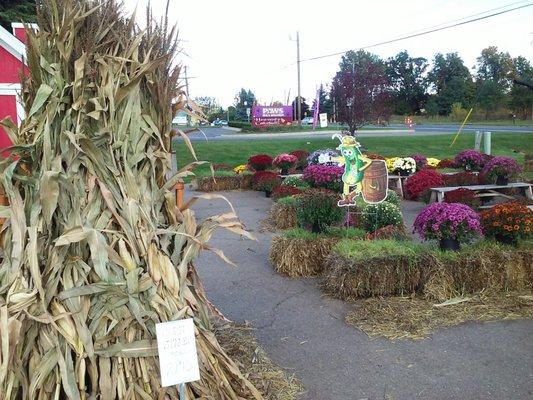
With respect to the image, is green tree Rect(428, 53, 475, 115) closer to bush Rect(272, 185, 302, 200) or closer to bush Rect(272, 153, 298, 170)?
bush Rect(272, 153, 298, 170)

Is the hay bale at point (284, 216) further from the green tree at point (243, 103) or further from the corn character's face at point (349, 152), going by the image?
the green tree at point (243, 103)

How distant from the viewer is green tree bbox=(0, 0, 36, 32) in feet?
56.3

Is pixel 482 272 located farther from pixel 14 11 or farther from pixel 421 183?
pixel 14 11

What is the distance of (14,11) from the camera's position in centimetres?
1778

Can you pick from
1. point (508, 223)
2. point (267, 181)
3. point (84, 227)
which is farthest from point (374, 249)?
point (267, 181)

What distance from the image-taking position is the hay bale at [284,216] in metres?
9.97

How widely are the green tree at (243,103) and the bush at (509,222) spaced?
6016 centimetres

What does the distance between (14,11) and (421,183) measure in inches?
550

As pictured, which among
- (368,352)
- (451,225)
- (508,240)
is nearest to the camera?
(368,352)

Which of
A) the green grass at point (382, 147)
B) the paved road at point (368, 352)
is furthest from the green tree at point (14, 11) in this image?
the paved road at point (368, 352)

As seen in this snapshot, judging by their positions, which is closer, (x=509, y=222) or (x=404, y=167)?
(x=509, y=222)

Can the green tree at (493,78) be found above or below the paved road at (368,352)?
above

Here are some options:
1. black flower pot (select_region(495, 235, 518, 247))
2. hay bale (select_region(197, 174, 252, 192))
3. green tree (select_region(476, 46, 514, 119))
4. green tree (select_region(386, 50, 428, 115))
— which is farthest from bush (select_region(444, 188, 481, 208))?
green tree (select_region(386, 50, 428, 115))

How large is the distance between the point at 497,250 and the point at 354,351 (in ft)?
7.83
